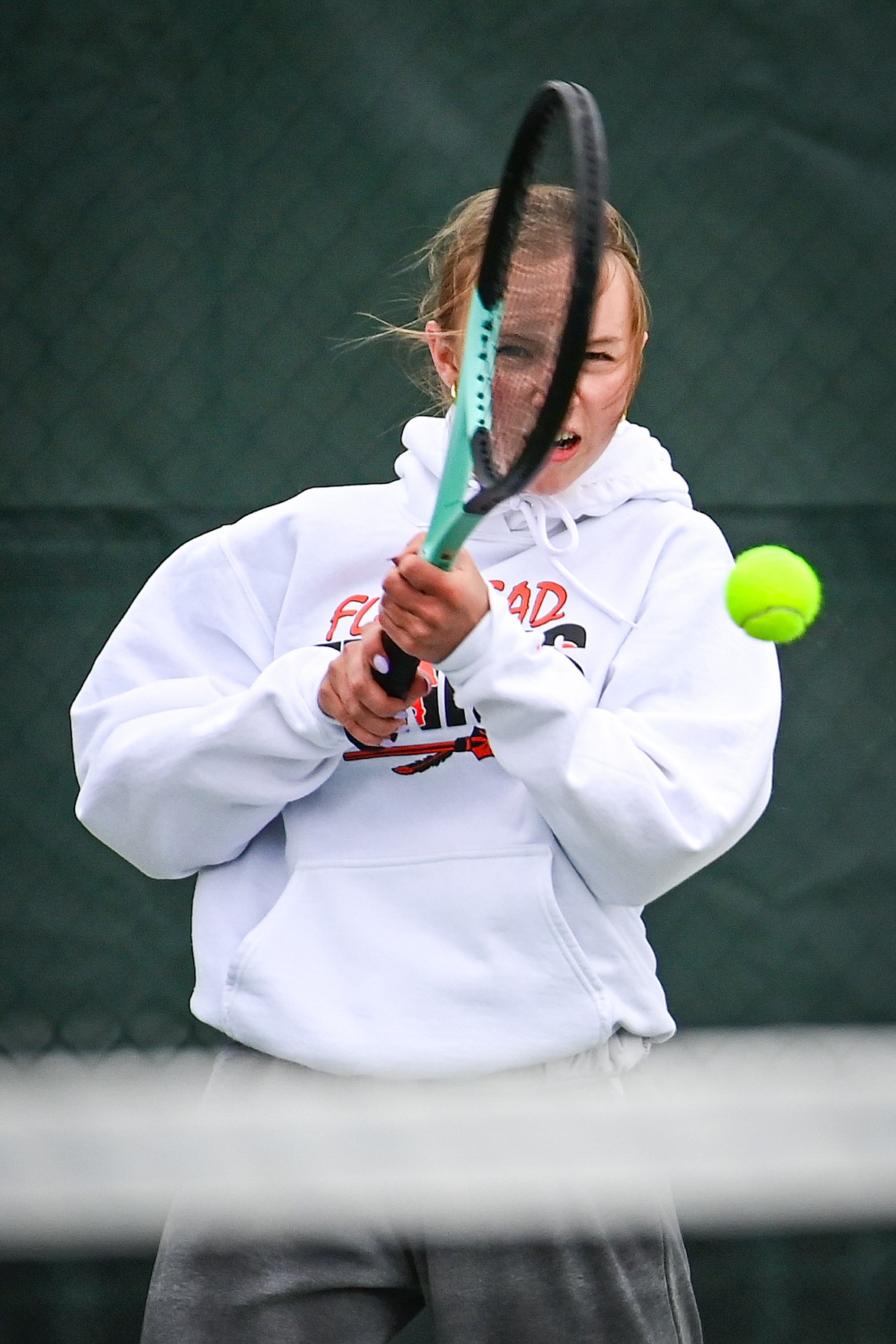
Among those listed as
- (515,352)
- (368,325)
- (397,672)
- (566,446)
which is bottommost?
(368,325)

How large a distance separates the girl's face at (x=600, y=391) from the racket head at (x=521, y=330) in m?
0.15

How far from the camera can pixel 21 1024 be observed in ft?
8.09

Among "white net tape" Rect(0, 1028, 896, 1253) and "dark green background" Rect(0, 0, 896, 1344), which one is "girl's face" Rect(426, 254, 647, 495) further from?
"dark green background" Rect(0, 0, 896, 1344)

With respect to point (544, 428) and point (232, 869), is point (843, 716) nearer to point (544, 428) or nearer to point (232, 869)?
point (232, 869)

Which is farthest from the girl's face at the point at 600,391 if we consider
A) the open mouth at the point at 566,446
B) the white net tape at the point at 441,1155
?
the white net tape at the point at 441,1155

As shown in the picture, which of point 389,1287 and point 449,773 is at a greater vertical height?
point 449,773

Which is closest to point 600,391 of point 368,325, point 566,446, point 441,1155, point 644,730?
point 566,446

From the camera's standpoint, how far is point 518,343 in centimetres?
130

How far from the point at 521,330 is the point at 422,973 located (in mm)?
517

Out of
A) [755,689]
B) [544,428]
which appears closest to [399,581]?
[544,428]

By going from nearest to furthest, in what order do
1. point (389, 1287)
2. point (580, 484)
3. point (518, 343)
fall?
point (518, 343) < point (389, 1287) < point (580, 484)

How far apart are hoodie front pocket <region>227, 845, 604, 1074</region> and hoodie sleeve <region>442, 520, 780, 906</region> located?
71 mm

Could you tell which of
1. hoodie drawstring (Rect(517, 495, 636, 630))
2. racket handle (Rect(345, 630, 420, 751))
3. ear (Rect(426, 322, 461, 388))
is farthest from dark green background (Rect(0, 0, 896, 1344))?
racket handle (Rect(345, 630, 420, 751))

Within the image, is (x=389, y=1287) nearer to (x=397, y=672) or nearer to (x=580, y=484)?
(x=397, y=672)
